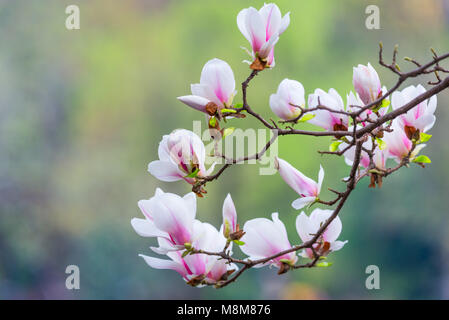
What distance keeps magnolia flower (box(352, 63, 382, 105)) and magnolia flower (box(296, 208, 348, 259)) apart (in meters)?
0.11

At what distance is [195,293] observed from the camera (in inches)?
110

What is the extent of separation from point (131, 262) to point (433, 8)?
2.22 m

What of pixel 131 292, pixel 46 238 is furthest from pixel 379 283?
pixel 46 238

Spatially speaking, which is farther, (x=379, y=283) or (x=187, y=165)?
(x=379, y=283)

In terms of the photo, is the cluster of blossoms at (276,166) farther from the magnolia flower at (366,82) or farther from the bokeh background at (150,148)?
the bokeh background at (150,148)

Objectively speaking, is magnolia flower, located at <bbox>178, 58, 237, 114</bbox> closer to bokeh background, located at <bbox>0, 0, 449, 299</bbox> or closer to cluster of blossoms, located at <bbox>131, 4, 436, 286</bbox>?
cluster of blossoms, located at <bbox>131, 4, 436, 286</bbox>

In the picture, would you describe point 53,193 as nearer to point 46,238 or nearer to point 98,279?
point 46,238

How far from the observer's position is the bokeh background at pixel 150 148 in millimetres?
2670

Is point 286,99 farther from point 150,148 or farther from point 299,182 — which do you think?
point 150,148

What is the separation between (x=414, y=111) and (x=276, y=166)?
15cm

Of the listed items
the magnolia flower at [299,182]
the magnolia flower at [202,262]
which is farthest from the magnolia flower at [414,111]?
the magnolia flower at [202,262]

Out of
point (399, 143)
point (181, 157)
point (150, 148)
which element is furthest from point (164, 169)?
point (150, 148)
